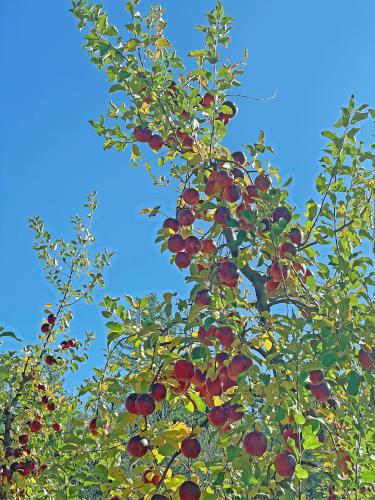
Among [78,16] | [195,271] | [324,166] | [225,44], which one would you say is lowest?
[195,271]

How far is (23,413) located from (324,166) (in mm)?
3988

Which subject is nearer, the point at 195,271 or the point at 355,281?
the point at 355,281

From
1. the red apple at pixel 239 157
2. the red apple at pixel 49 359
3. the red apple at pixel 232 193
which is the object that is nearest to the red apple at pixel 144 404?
the red apple at pixel 232 193

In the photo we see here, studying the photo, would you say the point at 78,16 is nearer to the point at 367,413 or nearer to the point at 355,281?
the point at 355,281

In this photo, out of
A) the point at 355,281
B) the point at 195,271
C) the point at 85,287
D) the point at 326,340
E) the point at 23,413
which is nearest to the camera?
the point at 326,340

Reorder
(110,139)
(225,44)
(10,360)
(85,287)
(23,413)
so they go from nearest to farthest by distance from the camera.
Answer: (225,44) → (110,139) → (10,360) → (23,413) → (85,287)

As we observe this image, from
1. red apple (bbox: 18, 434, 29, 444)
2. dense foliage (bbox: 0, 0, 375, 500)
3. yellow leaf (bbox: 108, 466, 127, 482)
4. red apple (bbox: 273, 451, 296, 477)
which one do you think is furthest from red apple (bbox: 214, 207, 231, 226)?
red apple (bbox: 18, 434, 29, 444)

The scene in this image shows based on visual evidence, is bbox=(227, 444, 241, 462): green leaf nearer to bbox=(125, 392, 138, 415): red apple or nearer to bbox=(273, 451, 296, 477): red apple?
bbox=(273, 451, 296, 477): red apple

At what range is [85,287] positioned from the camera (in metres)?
6.48

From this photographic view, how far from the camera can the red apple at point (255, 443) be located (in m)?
2.23

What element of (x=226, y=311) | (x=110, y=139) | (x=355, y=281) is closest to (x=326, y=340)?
(x=355, y=281)

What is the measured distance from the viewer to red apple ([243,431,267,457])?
2234 millimetres

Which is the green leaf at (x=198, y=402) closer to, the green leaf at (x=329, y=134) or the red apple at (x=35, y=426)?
the green leaf at (x=329, y=134)

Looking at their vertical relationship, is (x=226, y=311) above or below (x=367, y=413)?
above
